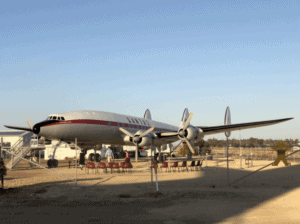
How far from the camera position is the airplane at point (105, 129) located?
25.2m

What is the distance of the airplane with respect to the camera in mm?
25156

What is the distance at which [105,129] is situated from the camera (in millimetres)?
28562

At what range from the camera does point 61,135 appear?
25422 millimetres

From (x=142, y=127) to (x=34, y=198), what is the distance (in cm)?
2149

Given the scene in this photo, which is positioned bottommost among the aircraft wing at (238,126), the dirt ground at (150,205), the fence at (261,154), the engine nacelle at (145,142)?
the fence at (261,154)

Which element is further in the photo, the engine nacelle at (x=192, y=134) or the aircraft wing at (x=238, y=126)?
the aircraft wing at (x=238, y=126)

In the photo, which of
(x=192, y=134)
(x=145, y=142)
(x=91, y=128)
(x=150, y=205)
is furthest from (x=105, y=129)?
(x=150, y=205)

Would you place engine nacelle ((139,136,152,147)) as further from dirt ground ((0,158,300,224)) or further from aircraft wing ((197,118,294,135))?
dirt ground ((0,158,300,224))

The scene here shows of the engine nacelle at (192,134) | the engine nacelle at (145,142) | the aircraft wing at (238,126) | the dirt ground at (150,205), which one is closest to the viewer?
the dirt ground at (150,205)

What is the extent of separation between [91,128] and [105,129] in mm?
1761

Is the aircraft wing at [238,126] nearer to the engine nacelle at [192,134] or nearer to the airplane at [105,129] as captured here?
the airplane at [105,129]

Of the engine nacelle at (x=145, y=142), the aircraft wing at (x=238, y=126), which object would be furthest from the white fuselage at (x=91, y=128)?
the aircraft wing at (x=238, y=126)

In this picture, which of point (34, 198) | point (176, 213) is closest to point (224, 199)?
point (176, 213)

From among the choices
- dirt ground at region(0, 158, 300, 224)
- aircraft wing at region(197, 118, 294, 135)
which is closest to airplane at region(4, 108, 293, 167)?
aircraft wing at region(197, 118, 294, 135)
